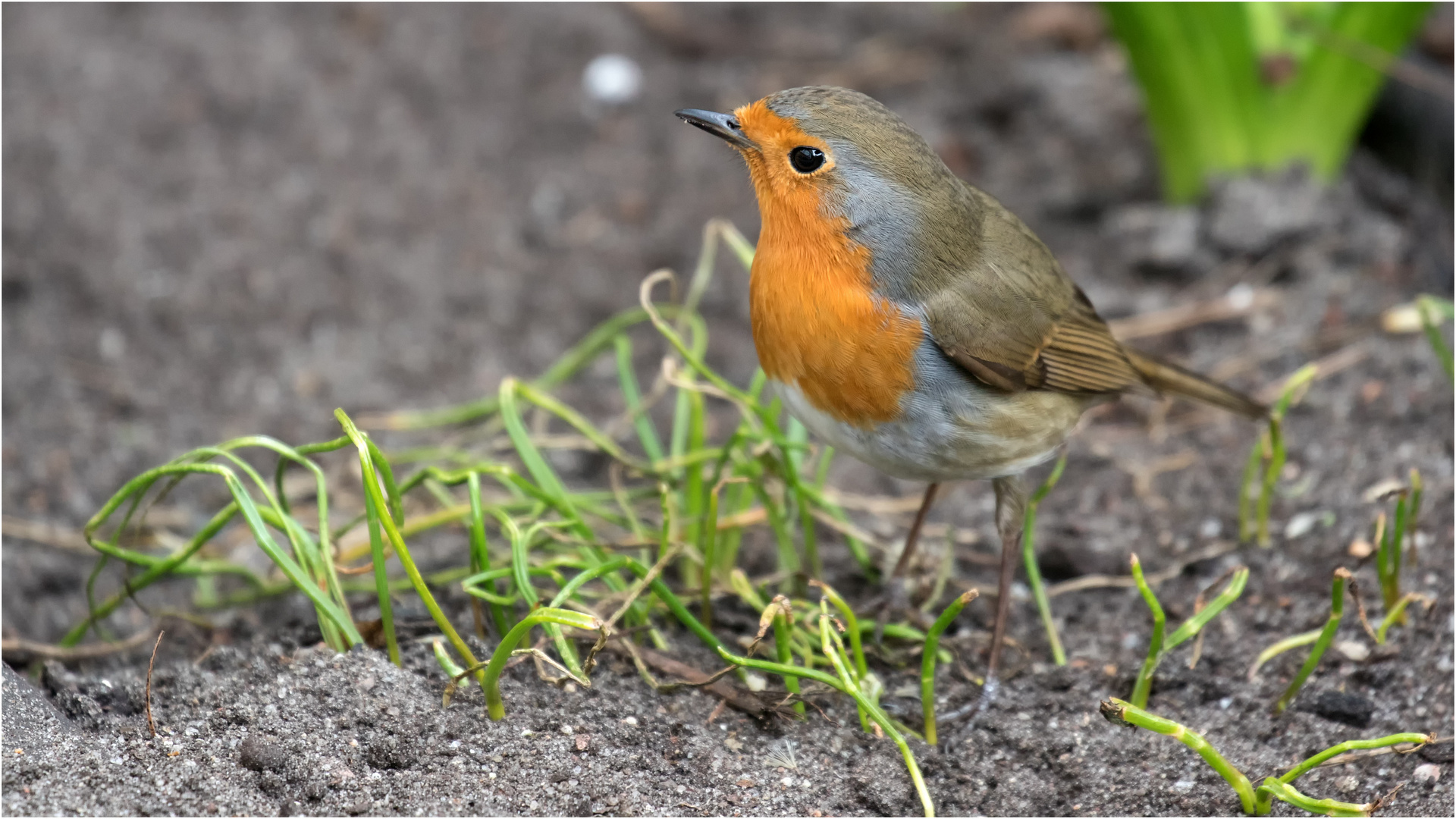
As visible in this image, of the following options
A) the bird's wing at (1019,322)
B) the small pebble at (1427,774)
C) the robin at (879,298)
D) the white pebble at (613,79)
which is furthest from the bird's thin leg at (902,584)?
the white pebble at (613,79)

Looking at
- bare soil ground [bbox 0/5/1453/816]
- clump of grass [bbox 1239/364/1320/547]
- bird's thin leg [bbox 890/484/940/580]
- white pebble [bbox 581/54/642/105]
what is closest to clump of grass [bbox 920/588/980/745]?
bare soil ground [bbox 0/5/1453/816]

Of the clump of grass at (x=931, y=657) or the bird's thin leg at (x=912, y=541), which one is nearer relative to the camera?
the clump of grass at (x=931, y=657)

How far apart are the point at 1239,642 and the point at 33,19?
503 centimetres

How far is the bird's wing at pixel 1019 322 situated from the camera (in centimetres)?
269

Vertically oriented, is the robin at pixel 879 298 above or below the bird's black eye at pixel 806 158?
below

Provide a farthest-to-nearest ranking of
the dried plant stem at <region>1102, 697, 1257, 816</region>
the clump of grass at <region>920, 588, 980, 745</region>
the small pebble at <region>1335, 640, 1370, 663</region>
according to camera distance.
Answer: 1. the small pebble at <region>1335, 640, 1370, 663</region>
2. the clump of grass at <region>920, 588, 980, 745</region>
3. the dried plant stem at <region>1102, 697, 1257, 816</region>

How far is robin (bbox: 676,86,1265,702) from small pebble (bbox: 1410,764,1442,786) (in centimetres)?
79

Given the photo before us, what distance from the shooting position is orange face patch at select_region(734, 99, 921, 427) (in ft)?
8.43

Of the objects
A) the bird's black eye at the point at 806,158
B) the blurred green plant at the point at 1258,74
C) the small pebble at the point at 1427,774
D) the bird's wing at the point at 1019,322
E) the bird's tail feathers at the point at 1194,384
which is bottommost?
the small pebble at the point at 1427,774

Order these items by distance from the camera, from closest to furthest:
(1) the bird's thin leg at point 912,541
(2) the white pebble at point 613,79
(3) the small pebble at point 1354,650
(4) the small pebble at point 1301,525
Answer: (3) the small pebble at point 1354,650, (1) the bird's thin leg at point 912,541, (4) the small pebble at point 1301,525, (2) the white pebble at point 613,79

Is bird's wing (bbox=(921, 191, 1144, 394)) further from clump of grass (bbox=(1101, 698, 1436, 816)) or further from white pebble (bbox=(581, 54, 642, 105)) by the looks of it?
white pebble (bbox=(581, 54, 642, 105))

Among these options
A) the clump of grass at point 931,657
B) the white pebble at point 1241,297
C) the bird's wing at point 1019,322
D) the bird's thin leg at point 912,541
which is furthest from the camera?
the white pebble at point 1241,297

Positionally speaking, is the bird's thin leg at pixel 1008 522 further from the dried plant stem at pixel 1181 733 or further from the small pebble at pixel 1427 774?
the small pebble at pixel 1427 774

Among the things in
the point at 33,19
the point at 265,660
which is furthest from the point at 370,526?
the point at 33,19
